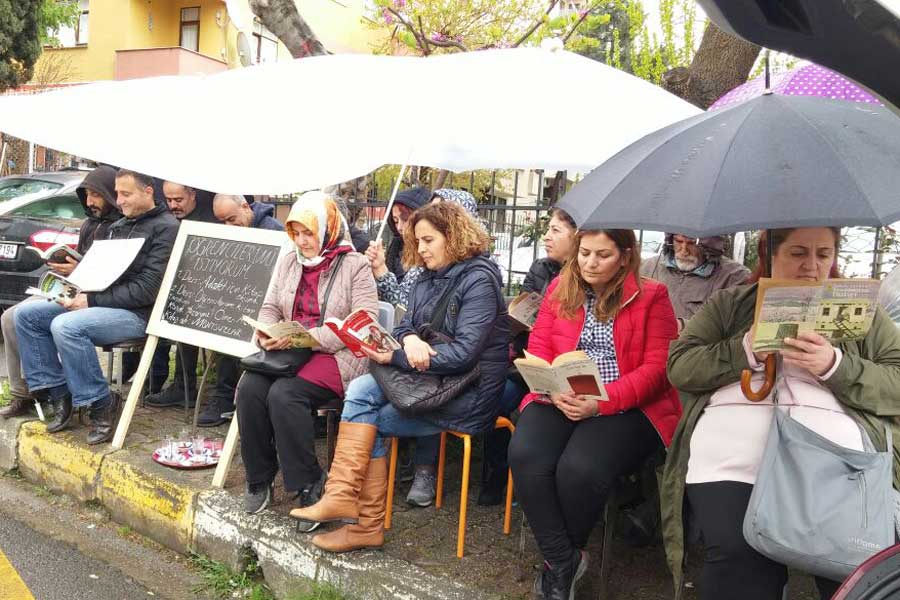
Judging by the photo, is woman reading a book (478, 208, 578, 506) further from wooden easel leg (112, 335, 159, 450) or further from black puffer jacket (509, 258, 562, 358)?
wooden easel leg (112, 335, 159, 450)

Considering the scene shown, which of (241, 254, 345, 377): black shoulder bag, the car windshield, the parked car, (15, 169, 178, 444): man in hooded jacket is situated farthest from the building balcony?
(241, 254, 345, 377): black shoulder bag

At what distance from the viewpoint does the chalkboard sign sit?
439 cm

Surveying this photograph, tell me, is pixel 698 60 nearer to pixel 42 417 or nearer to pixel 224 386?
pixel 224 386

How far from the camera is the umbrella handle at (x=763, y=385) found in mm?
2482

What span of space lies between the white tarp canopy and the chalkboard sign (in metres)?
0.61

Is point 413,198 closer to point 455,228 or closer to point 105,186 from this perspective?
point 455,228

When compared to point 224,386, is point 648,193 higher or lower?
higher

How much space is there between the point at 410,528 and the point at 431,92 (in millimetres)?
2120

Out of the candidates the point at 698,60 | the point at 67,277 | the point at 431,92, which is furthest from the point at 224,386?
the point at 698,60

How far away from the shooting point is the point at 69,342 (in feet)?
15.0

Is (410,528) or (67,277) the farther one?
(67,277)

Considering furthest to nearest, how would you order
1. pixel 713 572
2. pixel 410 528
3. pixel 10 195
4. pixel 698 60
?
pixel 10 195 → pixel 698 60 → pixel 410 528 → pixel 713 572

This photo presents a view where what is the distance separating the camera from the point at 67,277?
4.88m

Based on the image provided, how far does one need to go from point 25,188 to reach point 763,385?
8.34 meters
